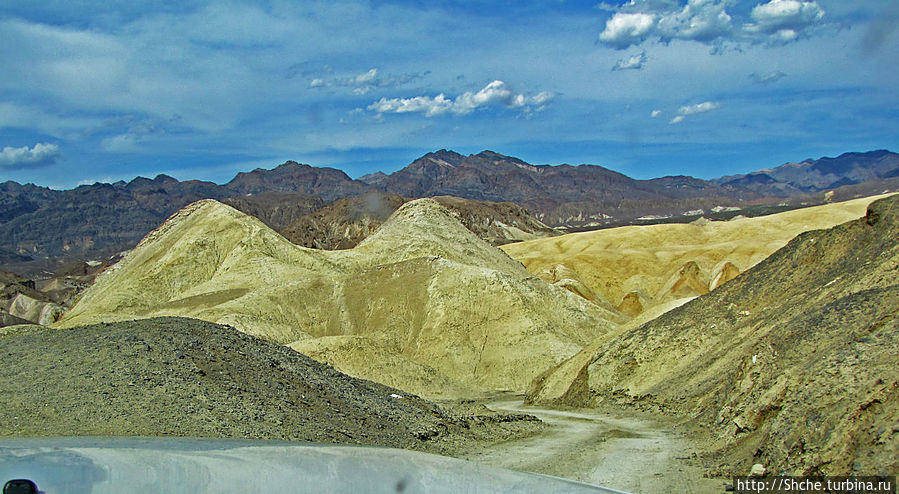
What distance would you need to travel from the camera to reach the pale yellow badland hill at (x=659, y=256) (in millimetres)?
76375

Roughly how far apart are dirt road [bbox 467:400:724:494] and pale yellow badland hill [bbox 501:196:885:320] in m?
43.5

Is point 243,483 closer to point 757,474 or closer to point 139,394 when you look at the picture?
point 139,394

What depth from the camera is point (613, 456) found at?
18141mm

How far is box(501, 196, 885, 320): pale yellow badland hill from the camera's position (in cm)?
7638

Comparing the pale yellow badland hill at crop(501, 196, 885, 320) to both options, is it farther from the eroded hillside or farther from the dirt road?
the dirt road

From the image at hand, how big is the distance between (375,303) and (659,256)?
51431 mm

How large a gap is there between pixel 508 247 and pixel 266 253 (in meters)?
64.3

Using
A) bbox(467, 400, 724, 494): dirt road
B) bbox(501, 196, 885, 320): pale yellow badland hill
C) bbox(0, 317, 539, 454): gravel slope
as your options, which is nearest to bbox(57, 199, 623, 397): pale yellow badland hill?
bbox(501, 196, 885, 320): pale yellow badland hill

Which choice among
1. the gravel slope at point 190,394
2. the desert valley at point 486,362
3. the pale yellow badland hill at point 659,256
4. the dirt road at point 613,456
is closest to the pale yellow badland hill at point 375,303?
the desert valley at point 486,362

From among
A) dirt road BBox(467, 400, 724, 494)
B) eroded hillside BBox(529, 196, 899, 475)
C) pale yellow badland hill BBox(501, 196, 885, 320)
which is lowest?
dirt road BBox(467, 400, 724, 494)

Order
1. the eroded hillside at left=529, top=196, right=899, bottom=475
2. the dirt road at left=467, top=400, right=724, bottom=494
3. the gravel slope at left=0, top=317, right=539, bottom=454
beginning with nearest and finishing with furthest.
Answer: the eroded hillside at left=529, top=196, right=899, bottom=475 < the gravel slope at left=0, top=317, right=539, bottom=454 < the dirt road at left=467, top=400, right=724, bottom=494

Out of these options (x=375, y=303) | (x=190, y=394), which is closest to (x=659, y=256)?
(x=375, y=303)

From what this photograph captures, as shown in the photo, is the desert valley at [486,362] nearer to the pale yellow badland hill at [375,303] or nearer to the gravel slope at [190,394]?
the gravel slope at [190,394]

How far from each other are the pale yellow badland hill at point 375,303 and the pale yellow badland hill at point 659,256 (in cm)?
1276
